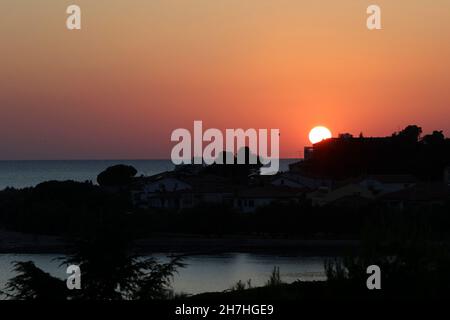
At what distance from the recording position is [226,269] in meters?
25.5

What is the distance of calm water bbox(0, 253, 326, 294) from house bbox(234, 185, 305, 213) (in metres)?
8.73

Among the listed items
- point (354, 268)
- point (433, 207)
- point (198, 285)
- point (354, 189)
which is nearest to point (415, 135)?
point (354, 189)

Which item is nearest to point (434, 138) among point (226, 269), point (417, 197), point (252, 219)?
point (417, 197)

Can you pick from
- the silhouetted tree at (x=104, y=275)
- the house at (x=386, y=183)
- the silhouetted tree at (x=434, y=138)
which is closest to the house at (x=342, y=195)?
the house at (x=386, y=183)

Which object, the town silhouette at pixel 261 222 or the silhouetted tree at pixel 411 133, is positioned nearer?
the town silhouette at pixel 261 222

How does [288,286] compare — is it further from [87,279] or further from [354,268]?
[87,279]

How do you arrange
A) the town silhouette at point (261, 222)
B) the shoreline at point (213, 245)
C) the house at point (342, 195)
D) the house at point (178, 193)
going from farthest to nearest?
the house at point (178, 193) → the house at point (342, 195) → the shoreline at point (213, 245) → the town silhouette at point (261, 222)

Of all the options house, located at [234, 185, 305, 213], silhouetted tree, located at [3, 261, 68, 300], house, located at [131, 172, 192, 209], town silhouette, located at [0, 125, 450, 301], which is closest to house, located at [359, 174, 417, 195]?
town silhouette, located at [0, 125, 450, 301]

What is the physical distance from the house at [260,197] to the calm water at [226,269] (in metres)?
8.73

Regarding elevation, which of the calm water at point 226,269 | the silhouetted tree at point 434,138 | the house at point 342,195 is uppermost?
the silhouetted tree at point 434,138

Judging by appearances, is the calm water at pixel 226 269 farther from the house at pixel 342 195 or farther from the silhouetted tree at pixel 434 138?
the silhouetted tree at pixel 434 138

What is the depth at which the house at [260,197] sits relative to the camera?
38.3 m

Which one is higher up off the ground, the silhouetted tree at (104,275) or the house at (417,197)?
the silhouetted tree at (104,275)

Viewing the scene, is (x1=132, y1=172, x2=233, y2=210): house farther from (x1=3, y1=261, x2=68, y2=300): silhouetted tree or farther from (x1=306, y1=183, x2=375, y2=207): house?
(x1=3, y1=261, x2=68, y2=300): silhouetted tree
